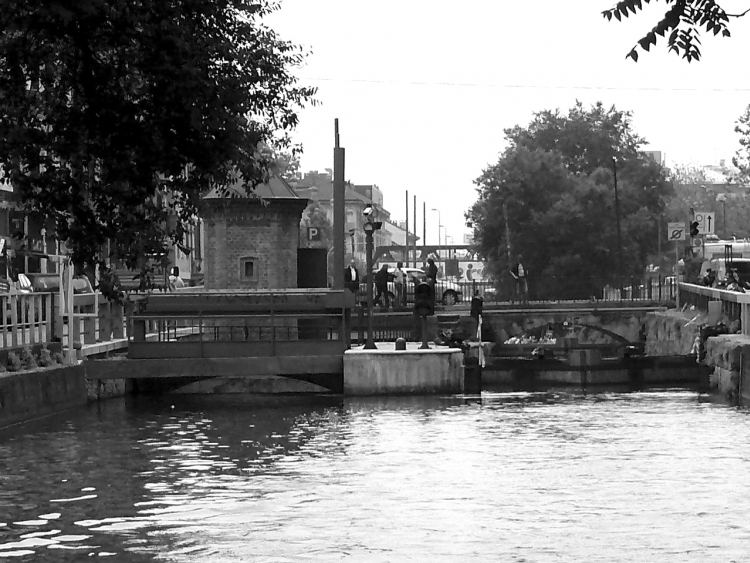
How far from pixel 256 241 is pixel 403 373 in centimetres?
1498

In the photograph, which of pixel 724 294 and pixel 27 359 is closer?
pixel 27 359

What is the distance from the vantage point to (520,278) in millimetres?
67812

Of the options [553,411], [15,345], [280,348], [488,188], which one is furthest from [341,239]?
[488,188]

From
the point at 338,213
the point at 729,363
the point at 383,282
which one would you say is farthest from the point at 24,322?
the point at 383,282

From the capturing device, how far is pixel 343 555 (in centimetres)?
1381

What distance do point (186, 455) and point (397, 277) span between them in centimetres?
4142

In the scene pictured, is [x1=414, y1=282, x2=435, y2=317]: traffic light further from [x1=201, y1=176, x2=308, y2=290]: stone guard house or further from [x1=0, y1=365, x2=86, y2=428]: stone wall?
[x1=0, y1=365, x2=86, y2=428]: stone wall

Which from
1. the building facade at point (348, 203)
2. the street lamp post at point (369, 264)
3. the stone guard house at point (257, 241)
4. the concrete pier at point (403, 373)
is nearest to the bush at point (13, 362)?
the concrete pier at point (403, 373)

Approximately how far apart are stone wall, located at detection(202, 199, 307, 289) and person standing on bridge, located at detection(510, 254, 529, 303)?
1962 centimetres

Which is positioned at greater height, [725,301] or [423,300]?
[423,300]

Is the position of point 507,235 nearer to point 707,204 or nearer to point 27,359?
point 27,359

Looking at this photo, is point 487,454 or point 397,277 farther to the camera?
point 397,277

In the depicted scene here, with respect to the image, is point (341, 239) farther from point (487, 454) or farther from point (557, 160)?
point (557, 160)

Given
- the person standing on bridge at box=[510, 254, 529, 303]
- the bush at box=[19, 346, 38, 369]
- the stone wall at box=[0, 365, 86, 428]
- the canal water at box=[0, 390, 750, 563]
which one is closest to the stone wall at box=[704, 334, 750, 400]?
the canal water at box=[0, 390, 750, 563]
